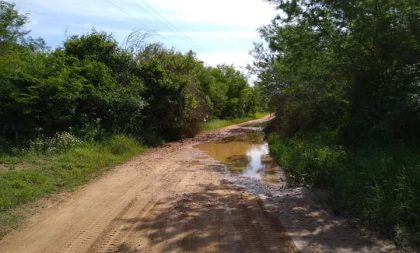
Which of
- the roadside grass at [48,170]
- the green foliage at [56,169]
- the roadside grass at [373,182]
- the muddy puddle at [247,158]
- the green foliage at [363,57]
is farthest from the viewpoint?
the muddy puddle at [247,158]

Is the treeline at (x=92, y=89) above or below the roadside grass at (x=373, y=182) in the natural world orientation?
above

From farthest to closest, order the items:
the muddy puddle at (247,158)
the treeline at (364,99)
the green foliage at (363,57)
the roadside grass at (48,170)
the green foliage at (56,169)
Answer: the muddy puddle at (247,158) < the green foliage at (363,57) < the green foliage at (56,169) < the roadside grass at (48,170) < the treeline at (364,99)

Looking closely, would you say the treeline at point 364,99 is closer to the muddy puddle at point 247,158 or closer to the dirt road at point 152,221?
the muddy puddle at point 247,158

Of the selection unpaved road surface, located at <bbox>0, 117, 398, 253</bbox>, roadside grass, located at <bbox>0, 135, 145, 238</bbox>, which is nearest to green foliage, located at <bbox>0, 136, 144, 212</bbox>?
roadside grass, located at <bbox>0, 135, 145, 238</bbox>

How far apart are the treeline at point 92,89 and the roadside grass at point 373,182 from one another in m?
8.77

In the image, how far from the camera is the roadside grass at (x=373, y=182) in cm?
729

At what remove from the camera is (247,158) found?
19062 millimetres

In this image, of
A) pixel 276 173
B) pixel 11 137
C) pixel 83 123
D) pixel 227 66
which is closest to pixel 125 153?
pixel 83 123

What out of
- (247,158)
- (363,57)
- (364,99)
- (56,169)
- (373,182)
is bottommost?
(247,158)

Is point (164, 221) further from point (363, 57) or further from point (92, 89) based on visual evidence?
point (92, 89)

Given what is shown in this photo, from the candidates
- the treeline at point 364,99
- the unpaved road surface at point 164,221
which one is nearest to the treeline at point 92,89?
the unpaved road surface at point 164,221

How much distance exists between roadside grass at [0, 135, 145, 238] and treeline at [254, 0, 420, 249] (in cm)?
598

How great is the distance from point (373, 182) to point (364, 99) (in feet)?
18.2

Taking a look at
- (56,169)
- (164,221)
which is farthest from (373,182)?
(56,169)
